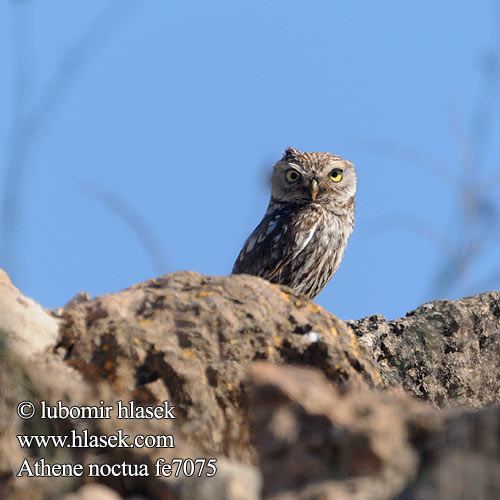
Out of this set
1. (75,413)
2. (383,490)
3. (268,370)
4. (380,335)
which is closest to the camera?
(383,490)

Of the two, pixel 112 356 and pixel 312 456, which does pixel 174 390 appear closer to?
pixel 112 356

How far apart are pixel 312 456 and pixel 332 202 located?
6298mm

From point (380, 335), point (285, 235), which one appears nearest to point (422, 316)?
point (380, 335)

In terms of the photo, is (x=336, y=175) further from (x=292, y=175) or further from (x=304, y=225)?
(x=304, y=225)

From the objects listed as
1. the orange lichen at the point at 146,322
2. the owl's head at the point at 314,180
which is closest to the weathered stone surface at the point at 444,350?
the owl's head at the point at 314,180

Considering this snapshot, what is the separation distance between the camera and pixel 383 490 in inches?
100.0

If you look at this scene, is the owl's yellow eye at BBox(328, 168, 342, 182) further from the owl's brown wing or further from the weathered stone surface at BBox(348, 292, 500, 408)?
the weathered stone surface at BBox(348, 292, 500, 408)

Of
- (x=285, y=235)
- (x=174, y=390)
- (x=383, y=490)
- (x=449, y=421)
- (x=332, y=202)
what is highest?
(x=332, y=202)

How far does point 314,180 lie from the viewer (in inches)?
352

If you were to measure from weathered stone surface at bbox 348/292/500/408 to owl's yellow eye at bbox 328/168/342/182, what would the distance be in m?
2.62

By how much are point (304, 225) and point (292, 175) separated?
34.8 inches

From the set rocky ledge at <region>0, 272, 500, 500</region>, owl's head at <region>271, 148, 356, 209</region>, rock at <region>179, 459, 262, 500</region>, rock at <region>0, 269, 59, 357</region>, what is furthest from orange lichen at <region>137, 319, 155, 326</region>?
owl's head at <region>271, 148, 356, 209</region>

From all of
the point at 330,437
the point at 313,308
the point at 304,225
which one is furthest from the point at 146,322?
the point at 304,225

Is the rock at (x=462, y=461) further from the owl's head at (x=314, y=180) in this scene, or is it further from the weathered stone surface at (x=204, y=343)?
the owl's head at (x=314, y=180)
